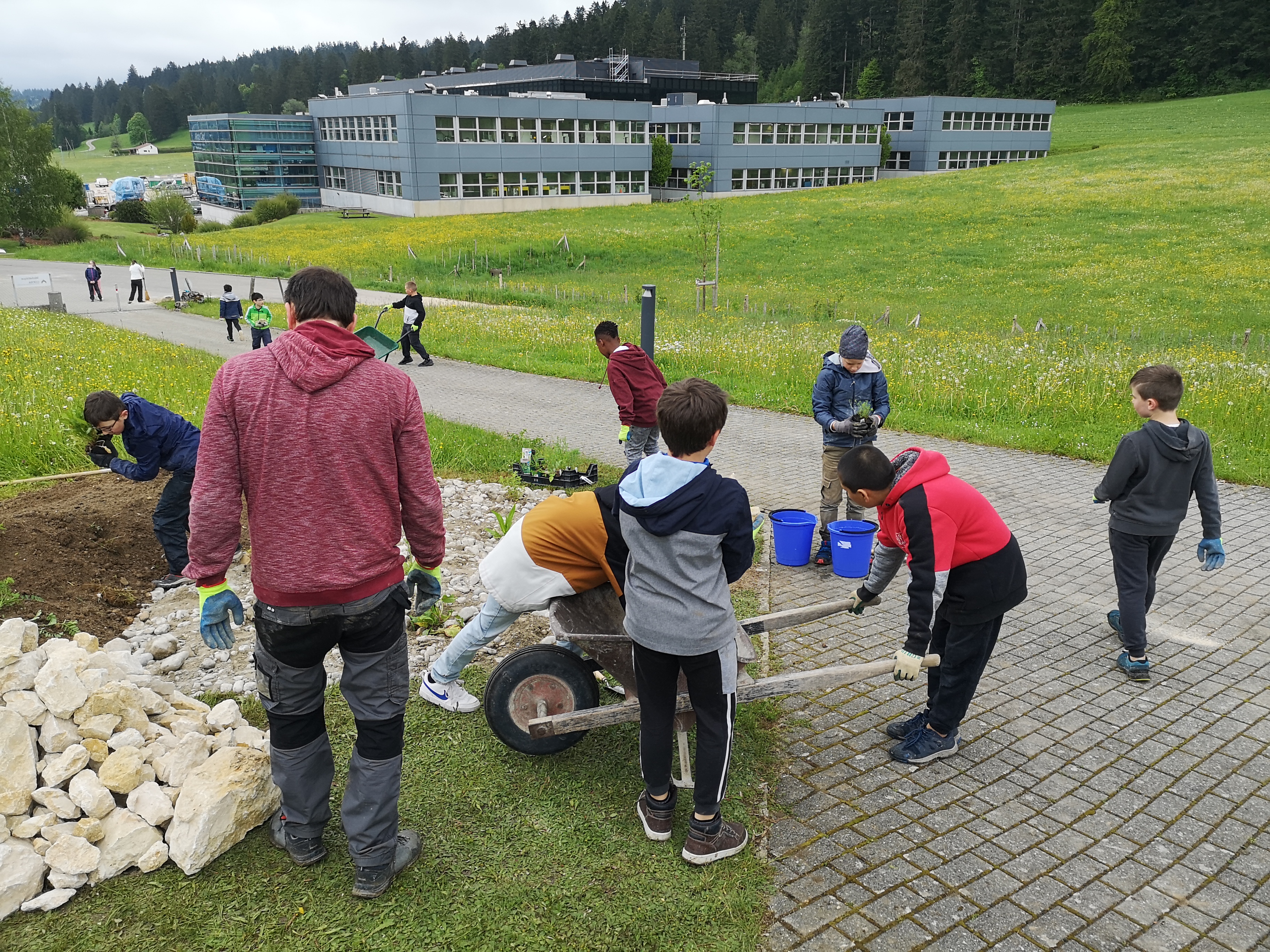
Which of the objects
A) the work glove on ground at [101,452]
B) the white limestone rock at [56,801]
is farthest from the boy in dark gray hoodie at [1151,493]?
the work glove on ground at [101,452]

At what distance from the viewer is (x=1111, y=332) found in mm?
19688

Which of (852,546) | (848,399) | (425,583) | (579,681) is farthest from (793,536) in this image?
(425,583)

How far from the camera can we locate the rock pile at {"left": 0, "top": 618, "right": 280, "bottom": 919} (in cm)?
346

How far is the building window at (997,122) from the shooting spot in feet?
243

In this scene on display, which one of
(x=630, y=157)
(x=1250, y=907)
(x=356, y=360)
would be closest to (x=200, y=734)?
(x=356, y=360)

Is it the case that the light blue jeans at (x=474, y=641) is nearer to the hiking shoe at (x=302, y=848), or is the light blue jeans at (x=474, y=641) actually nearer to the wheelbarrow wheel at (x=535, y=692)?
the wheelbarrow wheel at (x=535, y=692)

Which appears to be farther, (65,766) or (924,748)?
(924,748)

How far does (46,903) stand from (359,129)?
73244 mm

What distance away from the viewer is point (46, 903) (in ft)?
11.1

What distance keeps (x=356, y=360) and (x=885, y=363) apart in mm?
12714

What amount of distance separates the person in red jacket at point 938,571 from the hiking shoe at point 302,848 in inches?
106

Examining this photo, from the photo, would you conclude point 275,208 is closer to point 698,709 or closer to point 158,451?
point 158,451

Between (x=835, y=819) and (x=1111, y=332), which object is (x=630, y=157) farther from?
(x=835, y=819)

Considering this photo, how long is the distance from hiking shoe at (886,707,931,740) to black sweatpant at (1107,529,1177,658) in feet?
5.28
